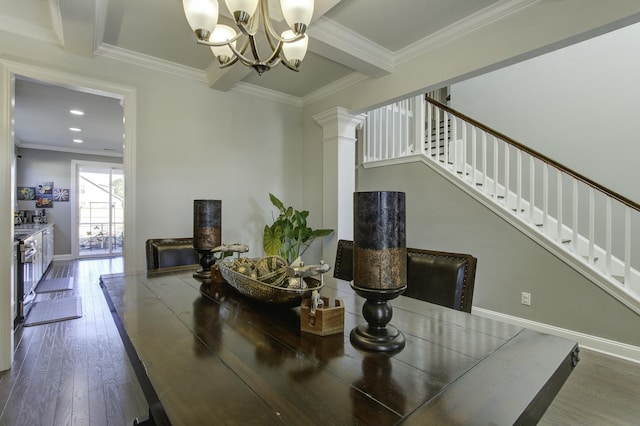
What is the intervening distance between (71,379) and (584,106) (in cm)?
538

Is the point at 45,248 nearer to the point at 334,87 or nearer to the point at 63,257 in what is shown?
the point at 63,257

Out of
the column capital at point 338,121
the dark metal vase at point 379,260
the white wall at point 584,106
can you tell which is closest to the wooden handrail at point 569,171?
the white wall at point 584,106

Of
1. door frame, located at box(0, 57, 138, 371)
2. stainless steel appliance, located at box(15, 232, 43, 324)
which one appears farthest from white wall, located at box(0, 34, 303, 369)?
stainless steel appliance, located at box(15, 232, 43, 324)

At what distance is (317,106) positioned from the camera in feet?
12.6

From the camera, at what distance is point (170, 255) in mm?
2268

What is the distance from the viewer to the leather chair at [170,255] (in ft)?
7.21

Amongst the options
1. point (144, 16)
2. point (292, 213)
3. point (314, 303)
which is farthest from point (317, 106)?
point (314, 303)

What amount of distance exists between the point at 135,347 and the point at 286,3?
1.53 m

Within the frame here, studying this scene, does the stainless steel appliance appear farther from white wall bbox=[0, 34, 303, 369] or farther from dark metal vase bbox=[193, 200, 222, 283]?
dark metal vase bbox=[193, 200, 222, 283]

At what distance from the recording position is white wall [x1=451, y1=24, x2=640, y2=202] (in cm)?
326

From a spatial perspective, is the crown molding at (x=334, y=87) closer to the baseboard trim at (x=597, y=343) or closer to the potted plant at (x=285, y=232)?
the potted plant at (x=285, y=232)

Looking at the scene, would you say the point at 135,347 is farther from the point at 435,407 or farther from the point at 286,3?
the point at 286,3

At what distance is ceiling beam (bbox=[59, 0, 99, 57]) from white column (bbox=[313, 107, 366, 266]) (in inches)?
84.2

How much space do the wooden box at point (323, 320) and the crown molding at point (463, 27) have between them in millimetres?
2317
